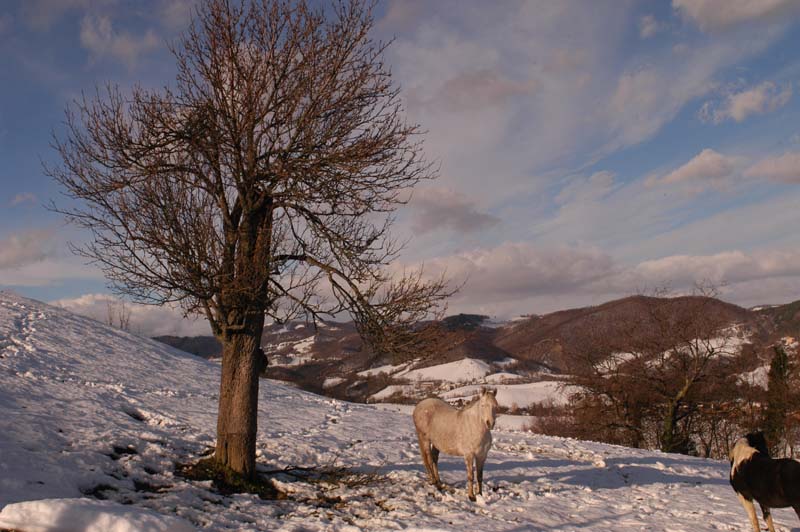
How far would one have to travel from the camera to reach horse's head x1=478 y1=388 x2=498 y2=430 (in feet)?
32.4

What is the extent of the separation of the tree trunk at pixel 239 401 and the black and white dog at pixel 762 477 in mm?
8764

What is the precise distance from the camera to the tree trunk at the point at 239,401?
995 cm

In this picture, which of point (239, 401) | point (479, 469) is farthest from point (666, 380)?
point (239, 401)

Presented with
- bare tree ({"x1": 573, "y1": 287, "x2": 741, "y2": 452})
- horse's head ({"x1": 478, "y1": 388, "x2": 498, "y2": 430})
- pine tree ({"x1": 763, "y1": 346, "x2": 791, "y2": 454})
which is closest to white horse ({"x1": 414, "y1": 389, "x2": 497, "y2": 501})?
horse's head ({"x1": 478, "y1": 388, "x2": 498, "y2": 430})

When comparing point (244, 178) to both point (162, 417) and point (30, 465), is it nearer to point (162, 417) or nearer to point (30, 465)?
point (30, 465)

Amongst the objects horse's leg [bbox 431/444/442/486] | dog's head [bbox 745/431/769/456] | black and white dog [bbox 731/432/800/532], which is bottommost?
horse's leg [bbox 431/444/442/486]

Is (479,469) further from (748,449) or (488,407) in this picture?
(748,449)

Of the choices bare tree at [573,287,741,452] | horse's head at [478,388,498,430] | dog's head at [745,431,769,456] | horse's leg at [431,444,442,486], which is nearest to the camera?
dog's head at [745,431,769,456]

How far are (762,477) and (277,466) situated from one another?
932cm

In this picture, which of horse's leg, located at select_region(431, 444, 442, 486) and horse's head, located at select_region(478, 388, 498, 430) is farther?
horse's leg, located at select_region(431, 444, 442, 486)

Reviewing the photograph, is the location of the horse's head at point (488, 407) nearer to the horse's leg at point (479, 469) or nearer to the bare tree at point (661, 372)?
the horse's leg at point (479, 469)

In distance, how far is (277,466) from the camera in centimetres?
1145

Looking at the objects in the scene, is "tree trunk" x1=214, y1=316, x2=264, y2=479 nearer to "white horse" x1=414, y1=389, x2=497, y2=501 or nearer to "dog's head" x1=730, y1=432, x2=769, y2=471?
"white horse" x1=414, y1=389, x2=497, y2=501

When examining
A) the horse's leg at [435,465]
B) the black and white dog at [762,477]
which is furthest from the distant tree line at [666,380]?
the horse's leg at [435,465]
